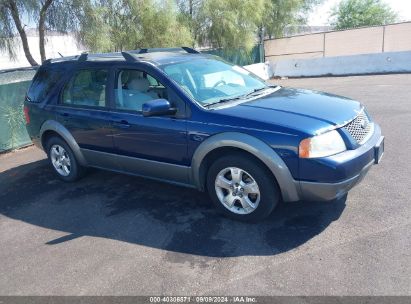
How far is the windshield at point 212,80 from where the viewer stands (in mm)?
4023

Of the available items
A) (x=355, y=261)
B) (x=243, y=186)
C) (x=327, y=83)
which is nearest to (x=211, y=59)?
(x=243, y=186)

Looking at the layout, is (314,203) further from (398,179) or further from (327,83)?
(327,83)

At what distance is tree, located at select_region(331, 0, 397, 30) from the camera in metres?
→ 37.1

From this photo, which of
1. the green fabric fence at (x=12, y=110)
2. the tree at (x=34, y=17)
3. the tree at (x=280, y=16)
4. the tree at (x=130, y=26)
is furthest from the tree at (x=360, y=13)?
the green fabric fence at (x=12, y=110)

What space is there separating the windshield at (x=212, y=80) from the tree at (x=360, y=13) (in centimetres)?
3693

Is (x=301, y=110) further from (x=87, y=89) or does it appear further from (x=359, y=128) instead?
(x=87, y=89)

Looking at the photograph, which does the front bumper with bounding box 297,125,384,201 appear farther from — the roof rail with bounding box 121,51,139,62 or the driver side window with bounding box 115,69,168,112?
the roof rail with bounding box 121,51,139,62

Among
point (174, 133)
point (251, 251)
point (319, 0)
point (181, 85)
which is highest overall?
point (319, 0)

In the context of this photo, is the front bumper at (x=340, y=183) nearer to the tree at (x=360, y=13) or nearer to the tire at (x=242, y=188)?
the tire at (x=242, y=188)

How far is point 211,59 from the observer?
4844 millimetres

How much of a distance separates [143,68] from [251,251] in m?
2.37

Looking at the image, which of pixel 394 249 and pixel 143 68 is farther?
pixel 143 68

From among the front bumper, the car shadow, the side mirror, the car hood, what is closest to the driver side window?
the side mirror

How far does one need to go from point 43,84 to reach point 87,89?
110cm
